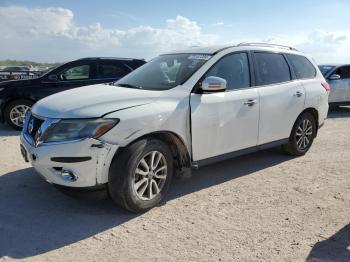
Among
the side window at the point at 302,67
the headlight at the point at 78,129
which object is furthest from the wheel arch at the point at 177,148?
the side window at the point at 302,67

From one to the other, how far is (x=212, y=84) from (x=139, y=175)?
4.30ft

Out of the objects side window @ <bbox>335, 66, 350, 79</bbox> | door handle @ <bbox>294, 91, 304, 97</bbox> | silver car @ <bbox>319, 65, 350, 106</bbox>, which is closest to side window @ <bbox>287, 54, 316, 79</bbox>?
door handle @ <bbox>294, 91, 304, 97</bbox>

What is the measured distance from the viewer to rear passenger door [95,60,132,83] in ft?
30.5

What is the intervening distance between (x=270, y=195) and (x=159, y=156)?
149 centimetres

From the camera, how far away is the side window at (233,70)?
15.6 ft

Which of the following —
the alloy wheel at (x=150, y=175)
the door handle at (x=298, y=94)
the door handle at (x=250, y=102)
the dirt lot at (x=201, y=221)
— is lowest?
the dirt lot at (x=201, y=221)

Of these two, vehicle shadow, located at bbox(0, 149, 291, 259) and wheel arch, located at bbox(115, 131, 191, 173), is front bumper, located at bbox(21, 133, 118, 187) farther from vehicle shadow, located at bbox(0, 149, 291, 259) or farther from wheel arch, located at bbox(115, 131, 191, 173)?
wheel arch, located at bbox(115, 131, 191, 173)

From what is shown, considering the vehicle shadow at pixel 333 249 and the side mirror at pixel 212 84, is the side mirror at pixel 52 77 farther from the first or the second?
the vehicle shadow at pixel 333 249

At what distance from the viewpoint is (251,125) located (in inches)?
199

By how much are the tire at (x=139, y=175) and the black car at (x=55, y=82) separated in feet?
18.2

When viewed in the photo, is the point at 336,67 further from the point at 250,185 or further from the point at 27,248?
the point at 27,248

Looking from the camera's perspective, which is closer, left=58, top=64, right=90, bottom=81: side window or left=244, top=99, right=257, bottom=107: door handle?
left=244, top=99, right=257, bottom=107: door handle

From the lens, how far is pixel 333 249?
133 inches

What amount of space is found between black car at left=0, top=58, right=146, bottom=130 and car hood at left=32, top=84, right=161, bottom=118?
4681mm
